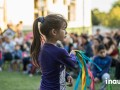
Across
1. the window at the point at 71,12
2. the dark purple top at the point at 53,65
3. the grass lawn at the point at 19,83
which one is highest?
the dark purple top at the point at 53,65

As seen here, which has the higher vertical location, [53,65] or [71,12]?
[53,65]

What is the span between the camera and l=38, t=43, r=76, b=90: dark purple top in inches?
141

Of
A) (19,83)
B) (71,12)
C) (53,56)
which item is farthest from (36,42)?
(71,12)

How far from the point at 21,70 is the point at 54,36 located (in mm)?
9536

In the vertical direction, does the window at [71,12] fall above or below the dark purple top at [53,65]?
below

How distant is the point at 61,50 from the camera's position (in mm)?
3586

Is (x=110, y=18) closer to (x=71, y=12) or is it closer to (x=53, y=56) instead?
(x=71, y=12)

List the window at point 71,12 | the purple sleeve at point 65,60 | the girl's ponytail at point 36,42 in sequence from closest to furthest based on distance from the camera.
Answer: the purple sleeve at point 65,60 → the girl's ponytail at point 36,42 → the window at point 71,12

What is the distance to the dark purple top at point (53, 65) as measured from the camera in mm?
3582

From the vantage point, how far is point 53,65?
3.60 metres

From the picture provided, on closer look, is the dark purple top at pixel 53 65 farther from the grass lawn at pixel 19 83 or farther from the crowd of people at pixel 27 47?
the crowd of people at pixel 27 47

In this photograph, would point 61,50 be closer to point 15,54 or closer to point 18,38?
point 15,54

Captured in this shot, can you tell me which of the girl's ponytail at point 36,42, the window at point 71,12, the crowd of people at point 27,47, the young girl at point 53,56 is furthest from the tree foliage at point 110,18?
the young girl at point 53,56

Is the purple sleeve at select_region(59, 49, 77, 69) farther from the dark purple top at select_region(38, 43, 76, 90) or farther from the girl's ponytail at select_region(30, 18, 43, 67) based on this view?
the girl's ponytail at select_region(30, 18, 43, 67)
